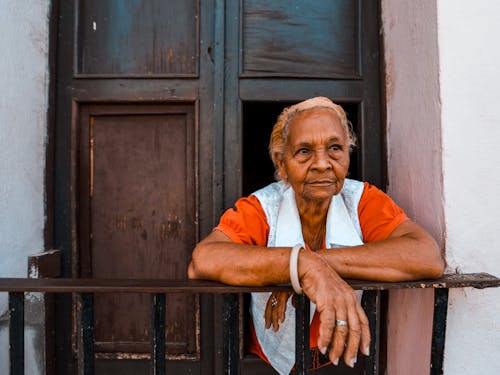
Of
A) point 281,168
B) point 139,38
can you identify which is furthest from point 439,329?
point 139,38

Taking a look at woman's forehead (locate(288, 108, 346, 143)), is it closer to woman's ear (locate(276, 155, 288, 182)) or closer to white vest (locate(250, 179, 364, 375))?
woman's ear (locate(276, 155, 288, 182))

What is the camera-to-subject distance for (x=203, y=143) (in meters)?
1.92


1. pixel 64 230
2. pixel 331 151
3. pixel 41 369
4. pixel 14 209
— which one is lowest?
pixel 41 369

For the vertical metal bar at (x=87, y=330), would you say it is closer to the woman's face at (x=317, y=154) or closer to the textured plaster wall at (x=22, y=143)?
the textured plaster wall at (x=22, y=143)

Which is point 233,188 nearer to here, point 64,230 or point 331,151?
point 331,151

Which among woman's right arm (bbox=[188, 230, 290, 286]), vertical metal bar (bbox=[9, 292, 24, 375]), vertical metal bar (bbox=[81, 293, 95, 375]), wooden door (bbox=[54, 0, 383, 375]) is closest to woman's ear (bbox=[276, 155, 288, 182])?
wooden door (bbox=[54, 0, 383, 375])

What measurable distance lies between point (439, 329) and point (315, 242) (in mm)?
627

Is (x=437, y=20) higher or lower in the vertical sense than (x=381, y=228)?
→ higher

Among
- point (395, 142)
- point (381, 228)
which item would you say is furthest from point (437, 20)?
point (381, 228)

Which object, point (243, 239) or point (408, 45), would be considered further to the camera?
point (408, 45)

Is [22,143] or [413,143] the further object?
[22,143]

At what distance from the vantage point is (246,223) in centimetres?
153

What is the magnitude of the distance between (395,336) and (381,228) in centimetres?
57

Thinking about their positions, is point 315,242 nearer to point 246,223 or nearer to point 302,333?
point 246,223
